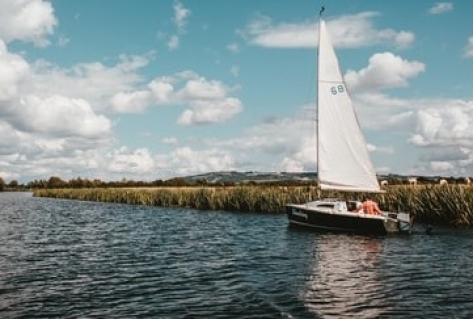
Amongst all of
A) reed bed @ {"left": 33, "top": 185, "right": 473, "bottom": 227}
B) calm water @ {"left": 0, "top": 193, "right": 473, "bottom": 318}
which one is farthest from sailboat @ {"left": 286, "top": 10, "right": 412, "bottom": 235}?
reed bed @ {"left": 33, "top": 185, "right": 473, "bottom": 227}

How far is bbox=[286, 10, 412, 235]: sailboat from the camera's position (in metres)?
36.9

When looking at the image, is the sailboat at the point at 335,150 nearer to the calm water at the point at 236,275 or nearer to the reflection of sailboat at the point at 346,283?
the calm water at the point at 236,275

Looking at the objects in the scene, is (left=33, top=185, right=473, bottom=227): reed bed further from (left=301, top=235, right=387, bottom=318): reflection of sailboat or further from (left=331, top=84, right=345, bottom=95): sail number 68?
(left=331, top=84, right=345, bottom=95): sail number 68

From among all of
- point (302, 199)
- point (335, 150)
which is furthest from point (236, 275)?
point (302, 199)

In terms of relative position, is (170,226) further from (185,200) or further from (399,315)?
(399,315)

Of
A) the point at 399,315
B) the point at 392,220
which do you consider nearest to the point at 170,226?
the point at 392,220

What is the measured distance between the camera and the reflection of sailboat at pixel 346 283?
1647 centimetres

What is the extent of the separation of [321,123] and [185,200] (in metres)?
34.6

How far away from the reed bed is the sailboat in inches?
169

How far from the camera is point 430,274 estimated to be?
2183 cm

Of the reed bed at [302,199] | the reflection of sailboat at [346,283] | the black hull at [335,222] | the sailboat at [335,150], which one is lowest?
the reflection of sailboat at [346,283]

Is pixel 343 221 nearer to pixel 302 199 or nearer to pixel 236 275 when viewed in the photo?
pixel 236 275

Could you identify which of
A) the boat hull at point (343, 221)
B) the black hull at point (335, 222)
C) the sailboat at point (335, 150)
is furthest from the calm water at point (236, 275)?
the sailboat at point (335, 150)

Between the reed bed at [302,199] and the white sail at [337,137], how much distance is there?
18.6 feet
